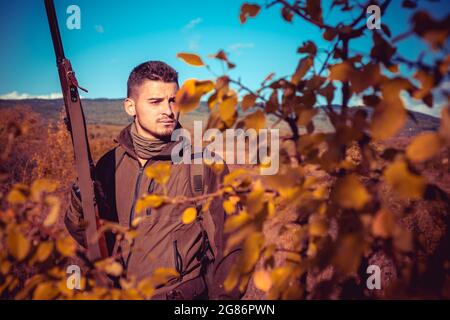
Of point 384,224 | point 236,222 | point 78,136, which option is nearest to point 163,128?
point 78,136

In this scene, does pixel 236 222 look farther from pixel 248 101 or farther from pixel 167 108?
pixel 167 108

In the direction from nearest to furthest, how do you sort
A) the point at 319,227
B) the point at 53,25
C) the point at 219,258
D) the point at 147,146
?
the point at 319,227, the point at 53,25, the point at 219,258, the point at 147,146

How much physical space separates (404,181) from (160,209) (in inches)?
60.3

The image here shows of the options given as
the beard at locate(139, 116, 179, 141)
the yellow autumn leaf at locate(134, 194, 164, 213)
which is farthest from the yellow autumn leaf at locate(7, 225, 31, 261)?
the beard at locate(139, 116, 179, 141)

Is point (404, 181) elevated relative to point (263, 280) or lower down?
elevated

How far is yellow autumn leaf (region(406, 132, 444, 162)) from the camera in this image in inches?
17.5

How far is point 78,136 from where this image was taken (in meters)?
1.63

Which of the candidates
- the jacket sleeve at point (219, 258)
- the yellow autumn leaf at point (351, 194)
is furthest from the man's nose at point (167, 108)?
the yellow autumn leaf at point (351, 194)
